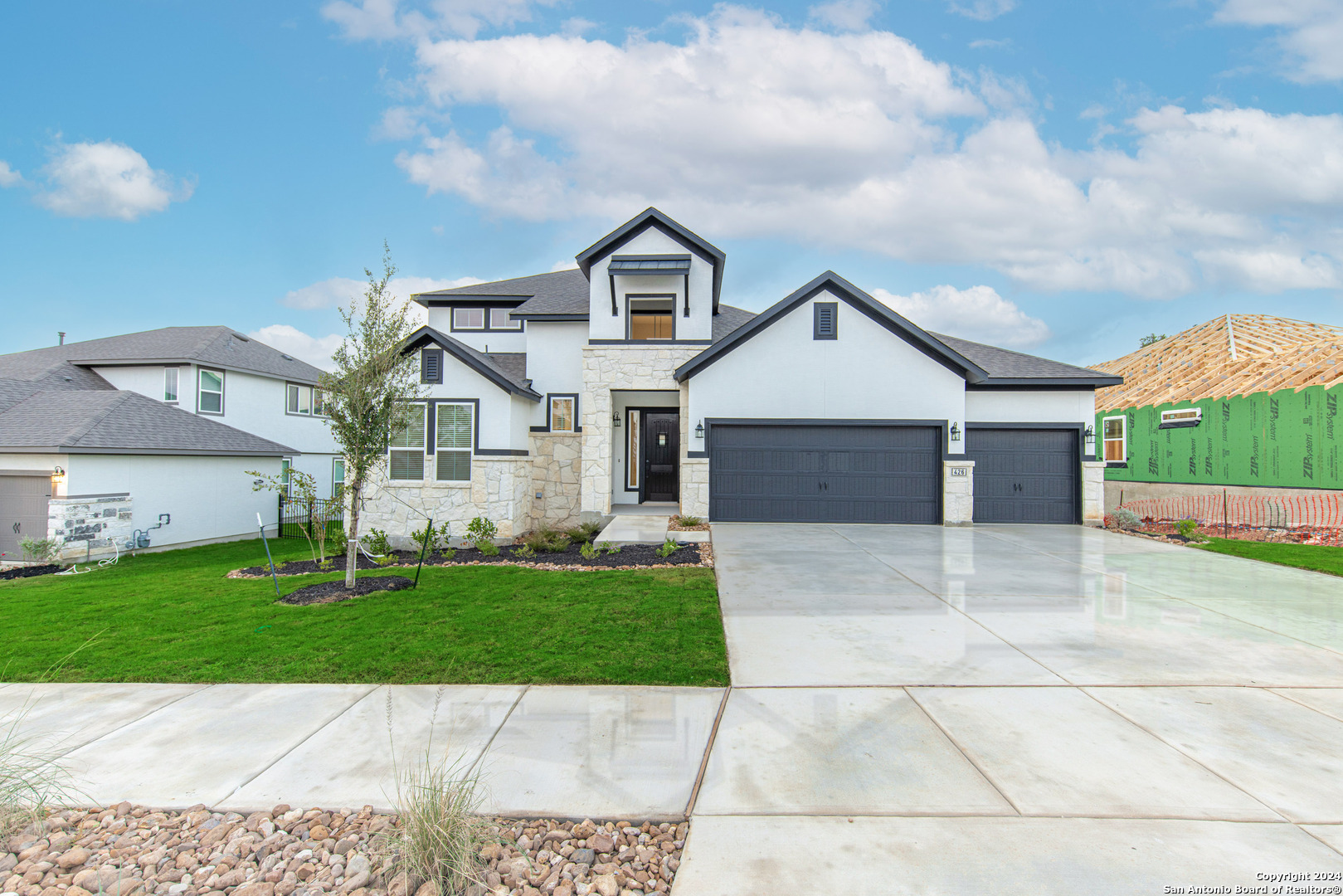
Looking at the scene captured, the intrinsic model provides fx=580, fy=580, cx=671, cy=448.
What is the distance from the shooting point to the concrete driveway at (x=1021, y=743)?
2643 millimetres

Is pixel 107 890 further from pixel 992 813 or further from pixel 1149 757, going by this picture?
pixel 1149 757

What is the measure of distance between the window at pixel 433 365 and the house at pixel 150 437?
3389mm

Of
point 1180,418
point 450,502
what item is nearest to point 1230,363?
point 1180,418

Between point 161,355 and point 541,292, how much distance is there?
42.4 feet

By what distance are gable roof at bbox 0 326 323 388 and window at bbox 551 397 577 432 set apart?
11139 millimetres

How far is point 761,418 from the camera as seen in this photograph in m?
14.1

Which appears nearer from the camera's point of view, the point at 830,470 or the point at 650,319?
the point at 830,470

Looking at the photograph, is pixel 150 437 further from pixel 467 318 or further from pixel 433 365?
pixel 467 318

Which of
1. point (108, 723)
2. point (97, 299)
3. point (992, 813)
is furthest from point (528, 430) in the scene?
point (97, 299)

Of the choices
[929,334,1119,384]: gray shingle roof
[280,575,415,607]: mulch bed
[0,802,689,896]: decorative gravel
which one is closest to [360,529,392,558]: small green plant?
[280,575,415,607]: mulch bed

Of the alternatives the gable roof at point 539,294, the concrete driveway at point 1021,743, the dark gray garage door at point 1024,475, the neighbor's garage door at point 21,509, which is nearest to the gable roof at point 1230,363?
the dark gray garage door at point 1024,475

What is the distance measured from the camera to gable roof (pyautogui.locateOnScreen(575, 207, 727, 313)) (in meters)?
14.6

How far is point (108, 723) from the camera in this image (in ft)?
13.6

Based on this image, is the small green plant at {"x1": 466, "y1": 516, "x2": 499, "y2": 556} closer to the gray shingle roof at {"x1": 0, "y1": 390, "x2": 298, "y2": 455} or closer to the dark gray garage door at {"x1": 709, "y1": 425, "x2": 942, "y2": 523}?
the dark gray garage door at {"x1": 709, "y1": 425, "x2": 942, "y2": 523}
